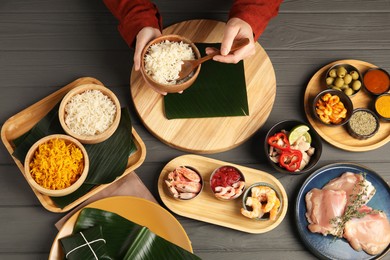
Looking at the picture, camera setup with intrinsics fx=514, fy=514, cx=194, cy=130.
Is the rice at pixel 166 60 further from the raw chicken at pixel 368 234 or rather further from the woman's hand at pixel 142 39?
the raw chicken at pixel 368 234

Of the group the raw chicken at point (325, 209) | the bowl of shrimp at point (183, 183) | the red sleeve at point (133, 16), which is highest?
the red sleeve at point (133, 16)

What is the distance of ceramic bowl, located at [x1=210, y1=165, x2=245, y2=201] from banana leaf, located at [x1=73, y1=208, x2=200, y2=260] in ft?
1.01

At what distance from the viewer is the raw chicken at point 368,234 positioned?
2.37 metres

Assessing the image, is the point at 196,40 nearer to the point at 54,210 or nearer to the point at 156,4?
the point at 156,4

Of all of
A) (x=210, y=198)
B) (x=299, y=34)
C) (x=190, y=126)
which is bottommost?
(x=210, y=198)

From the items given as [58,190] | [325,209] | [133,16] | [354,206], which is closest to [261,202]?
[325,209]

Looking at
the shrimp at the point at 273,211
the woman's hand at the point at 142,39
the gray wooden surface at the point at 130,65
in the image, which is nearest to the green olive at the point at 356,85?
the gray wooden surface at the point at 130,65

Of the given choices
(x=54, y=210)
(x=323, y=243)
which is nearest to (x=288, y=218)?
(x=323, y=243)

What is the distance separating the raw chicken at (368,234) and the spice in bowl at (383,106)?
502 millimetres

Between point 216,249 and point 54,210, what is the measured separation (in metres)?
0.77

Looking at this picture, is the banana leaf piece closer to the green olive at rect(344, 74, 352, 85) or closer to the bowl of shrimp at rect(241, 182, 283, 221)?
the bowl of shrimp at rect(241, 182, 283, 221)

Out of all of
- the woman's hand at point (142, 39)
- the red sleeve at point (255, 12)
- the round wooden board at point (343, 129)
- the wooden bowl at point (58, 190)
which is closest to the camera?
the wooden bowl at point (58, 190)

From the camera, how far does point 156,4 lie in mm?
2789

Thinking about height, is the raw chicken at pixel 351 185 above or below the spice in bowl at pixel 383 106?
below
